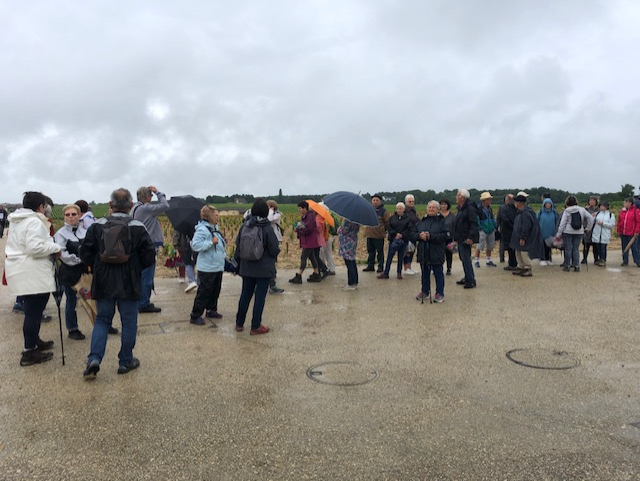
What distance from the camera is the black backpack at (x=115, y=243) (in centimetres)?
456

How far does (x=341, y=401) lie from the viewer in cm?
419

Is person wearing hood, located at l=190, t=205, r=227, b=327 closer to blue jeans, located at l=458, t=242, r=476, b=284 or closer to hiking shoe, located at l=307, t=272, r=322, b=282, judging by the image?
hiking shoe, located at l=307, t=272, r=322, b=282

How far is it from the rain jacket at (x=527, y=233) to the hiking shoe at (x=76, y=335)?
812 cm

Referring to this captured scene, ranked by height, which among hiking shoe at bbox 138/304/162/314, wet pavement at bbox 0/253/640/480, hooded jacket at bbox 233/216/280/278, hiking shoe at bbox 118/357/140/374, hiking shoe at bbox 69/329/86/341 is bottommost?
wet pavement at bbox 0/253/640/480

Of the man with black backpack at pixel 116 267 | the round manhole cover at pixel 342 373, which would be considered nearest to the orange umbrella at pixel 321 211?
the round manhole cover at pixel 342 373

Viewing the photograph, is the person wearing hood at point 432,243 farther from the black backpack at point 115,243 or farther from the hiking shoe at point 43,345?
the hiking shoe at point 43,345

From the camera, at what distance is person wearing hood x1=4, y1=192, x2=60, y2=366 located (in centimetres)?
496

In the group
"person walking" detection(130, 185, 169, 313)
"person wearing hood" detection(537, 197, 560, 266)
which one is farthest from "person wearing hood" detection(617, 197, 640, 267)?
"person walking" detection(130, 185, 169, 313)

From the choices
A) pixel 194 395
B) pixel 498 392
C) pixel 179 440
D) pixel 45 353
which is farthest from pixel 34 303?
pixel 498 392

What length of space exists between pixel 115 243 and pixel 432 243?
16.4ft

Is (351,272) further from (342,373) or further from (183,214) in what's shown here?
(342,373)

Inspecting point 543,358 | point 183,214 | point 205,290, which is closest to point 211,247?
point 205,290

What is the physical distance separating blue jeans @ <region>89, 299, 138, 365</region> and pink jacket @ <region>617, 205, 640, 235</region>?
11402 mm

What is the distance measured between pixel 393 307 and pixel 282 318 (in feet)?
5.88
